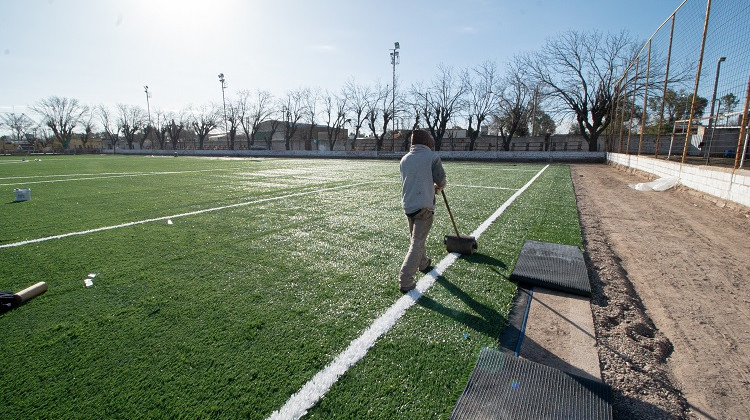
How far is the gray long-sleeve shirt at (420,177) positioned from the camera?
3.44 meters

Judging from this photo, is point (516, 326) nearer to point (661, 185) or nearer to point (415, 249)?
point (415, 249)

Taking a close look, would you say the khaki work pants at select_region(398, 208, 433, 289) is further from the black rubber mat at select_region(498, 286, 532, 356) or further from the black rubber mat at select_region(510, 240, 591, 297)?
the black rubber mat at select_region(510, 240, 591, 297)

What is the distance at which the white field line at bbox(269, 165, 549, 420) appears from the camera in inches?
76.8

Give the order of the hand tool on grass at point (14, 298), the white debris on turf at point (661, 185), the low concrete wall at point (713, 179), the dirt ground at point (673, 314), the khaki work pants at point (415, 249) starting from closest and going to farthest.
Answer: the dirt ground at point (673, 314)
the hand tool on grass at point (14, 298)
the khaki work pants at point (415, 249)
the low concrete wall at point (713, 179)
the white debris on turf at point (661, 185)

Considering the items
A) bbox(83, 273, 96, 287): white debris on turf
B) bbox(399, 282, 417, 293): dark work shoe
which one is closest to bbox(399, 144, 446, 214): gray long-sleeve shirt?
bbox(399, 282, 417, 293): dark work shoe

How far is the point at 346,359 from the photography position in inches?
93.4

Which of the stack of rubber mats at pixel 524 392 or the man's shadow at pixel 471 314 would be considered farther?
the man's shadow at pixel 471 314

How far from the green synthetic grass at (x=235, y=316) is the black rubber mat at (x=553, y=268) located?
0.21 meters

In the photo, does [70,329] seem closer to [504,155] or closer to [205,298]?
[205,298]

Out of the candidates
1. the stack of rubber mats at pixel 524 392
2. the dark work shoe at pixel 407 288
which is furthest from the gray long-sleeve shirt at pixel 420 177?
the stack of rubber mats at pixel 524 392

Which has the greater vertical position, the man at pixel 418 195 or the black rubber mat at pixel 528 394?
the man at pixel 418 195

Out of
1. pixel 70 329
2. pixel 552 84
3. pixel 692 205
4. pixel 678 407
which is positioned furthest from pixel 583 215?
pixel 552 84

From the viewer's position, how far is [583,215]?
7551mm

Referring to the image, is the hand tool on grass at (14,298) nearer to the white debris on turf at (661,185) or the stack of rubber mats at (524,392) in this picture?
the stack of rubber mats at (524,392)
